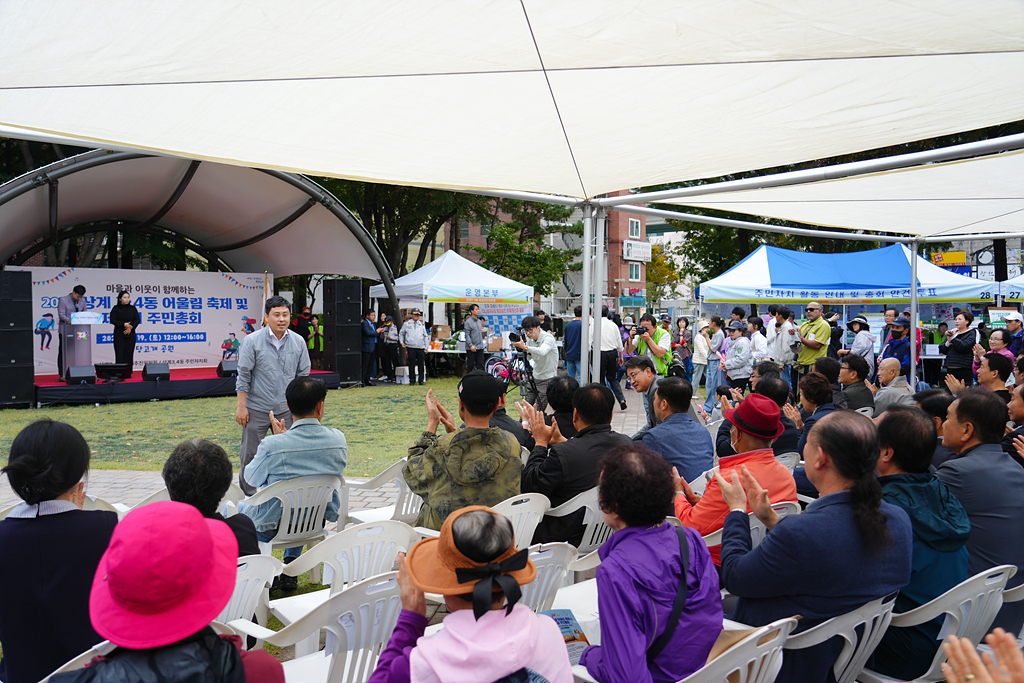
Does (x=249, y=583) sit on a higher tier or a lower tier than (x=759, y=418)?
lower

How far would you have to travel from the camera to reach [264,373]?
550 cm

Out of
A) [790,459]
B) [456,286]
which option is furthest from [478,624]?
[456,286]

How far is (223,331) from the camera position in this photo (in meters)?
17.4

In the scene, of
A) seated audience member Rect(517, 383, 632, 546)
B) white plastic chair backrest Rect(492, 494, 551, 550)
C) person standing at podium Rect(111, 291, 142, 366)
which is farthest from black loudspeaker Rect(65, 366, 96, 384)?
white plastic chair backrest Rect(492, 494, 551, 550)

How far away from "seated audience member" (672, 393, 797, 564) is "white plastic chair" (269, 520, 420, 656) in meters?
1.11

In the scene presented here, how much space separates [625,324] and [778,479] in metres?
20.8

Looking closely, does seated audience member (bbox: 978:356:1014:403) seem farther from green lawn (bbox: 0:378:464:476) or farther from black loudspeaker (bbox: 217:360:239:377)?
black loudspeaker (bbox: 217:360:239:377)

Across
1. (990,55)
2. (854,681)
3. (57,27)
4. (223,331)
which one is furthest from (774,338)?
(223,331)

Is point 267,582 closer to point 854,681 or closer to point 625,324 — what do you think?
point 854,681

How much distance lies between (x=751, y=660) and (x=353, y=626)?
Answer: 1.13m

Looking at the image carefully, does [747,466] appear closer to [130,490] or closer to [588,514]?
[588,514]

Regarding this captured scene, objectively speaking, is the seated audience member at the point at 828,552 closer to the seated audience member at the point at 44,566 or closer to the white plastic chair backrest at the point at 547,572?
the white plastic chair backrest at the point at 547,572

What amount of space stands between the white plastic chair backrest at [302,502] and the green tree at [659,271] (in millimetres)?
50038

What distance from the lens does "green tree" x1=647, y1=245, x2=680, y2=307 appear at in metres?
55.0
